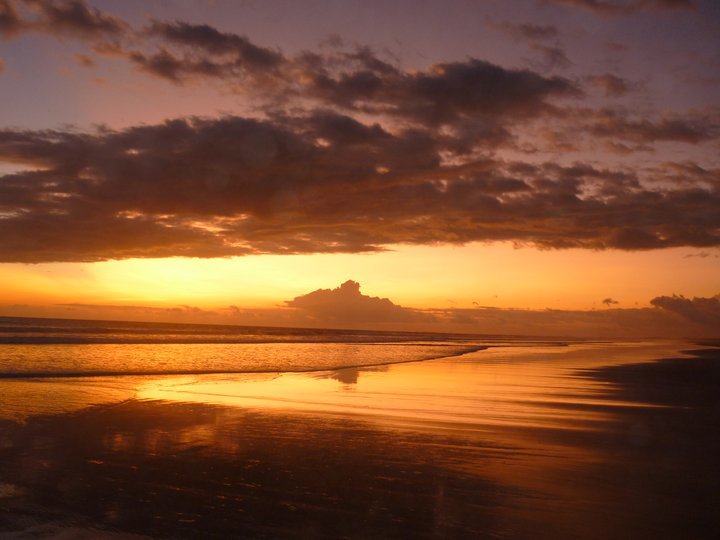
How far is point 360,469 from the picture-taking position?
31.9 ft

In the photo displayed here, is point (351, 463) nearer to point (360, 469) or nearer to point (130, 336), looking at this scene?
point (360, 469)

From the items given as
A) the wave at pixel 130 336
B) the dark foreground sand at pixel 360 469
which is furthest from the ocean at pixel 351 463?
the wave at pixel 130 336

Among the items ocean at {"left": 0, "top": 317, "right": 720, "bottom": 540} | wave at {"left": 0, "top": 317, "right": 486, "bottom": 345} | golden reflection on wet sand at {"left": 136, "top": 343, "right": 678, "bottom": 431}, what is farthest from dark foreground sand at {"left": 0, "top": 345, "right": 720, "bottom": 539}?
wave at {"left": 0, "top": 317, "right": 486, "bottom": 345}

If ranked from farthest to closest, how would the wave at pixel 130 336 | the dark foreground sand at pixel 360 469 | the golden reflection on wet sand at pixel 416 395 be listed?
the wave at pixel 130 336 < the golden reflection on wet sand at pixel 416 395 < the dark foreground sand at pixel 360 469

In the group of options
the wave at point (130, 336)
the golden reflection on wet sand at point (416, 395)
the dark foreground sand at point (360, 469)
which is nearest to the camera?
the dark foreground sand at point (360, 469)

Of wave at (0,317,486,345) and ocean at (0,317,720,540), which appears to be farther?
wave at (0,317,486,345)

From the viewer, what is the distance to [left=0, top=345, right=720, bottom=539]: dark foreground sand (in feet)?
23.5

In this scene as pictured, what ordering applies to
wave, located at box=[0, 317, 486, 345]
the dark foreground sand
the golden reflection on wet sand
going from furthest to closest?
wave, located at box=[0, 317, 486, 345] < the golden reflection on wet sand < the dark foreground sand

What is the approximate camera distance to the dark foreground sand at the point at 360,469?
715 centimetres

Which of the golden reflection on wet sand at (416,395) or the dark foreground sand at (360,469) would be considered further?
the golden reflection on wet sand at (416,395)

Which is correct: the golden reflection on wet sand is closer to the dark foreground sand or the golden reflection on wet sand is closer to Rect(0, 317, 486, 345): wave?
the dark foreground sand

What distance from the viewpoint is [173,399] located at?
17750 mm

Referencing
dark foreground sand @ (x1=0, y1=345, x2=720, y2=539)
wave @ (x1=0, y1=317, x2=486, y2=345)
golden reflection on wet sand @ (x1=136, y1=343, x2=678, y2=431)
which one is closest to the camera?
dark foreground sand @ (x1=0, y1=345, x2=720, y2=539)

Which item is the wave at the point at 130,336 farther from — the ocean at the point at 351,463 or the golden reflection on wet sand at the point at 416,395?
the ocean at the point at 351,463
